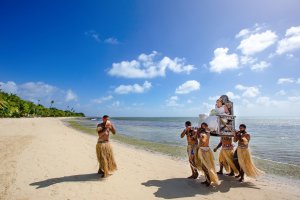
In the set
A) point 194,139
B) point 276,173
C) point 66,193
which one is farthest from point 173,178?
point 276,173

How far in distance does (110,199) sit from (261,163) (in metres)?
9.65

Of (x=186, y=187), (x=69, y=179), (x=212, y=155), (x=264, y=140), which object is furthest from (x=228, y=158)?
(x=264, y=140)

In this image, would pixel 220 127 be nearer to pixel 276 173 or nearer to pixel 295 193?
pixel 295 193

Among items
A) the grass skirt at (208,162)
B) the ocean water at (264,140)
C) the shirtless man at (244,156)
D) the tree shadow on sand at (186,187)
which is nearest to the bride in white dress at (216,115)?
the grass skirt at (208,162)

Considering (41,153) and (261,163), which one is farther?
(261,163)

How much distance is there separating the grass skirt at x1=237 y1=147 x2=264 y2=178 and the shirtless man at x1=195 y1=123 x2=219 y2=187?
1.19m

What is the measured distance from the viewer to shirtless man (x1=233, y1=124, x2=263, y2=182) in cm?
764

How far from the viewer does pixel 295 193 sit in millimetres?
7465

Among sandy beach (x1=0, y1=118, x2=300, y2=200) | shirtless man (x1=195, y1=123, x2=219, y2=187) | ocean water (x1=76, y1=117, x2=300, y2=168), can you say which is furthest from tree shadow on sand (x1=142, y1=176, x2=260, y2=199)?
ocean water (x1=76, y1=117, x2=300, y2=168)

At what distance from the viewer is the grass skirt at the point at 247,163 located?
25.1ft

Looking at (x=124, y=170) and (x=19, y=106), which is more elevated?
(x=19, y=106)

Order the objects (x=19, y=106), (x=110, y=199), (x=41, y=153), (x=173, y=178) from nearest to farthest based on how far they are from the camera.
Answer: (x=110, y=199) < (x=173, y=178) < (x=41, y=153) < (x=19, y=106)

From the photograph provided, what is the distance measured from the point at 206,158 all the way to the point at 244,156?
1.49 meters

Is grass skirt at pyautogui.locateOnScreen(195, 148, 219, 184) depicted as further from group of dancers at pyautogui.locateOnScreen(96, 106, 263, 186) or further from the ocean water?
the ocean water
